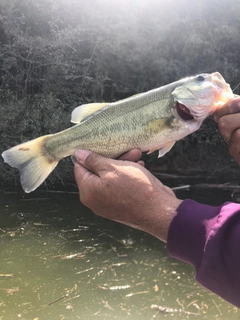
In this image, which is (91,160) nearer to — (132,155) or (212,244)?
(132,155)

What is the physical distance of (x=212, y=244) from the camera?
4.60 feet

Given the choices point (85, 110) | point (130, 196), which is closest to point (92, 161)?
point (130, 196)

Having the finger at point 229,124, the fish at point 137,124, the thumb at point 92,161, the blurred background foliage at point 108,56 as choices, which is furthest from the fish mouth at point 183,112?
the blurred background foliage at point 108,56

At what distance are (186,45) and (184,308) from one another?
10.9 m

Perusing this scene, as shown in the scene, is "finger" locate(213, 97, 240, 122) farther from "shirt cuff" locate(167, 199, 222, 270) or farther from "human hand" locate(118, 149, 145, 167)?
"shirt cuff" locate(167, 199, 222, 270)

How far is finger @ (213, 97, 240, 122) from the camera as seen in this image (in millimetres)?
2299

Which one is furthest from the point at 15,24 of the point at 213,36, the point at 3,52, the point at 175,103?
the point at 175,103

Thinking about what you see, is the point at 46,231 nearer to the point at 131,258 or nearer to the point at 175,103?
the point at 131,258

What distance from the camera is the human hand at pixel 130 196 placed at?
1721 mm

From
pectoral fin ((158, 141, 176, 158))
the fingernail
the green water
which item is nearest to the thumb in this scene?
the fingernail

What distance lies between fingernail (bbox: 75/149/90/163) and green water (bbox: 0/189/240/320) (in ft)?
11.2

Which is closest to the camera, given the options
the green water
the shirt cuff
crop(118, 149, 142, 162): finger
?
the shirt cuff

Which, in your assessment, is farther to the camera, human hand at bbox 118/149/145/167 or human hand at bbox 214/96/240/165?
human hand at bbox 118/149/145/167

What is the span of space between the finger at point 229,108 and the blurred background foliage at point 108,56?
30.6 ft
